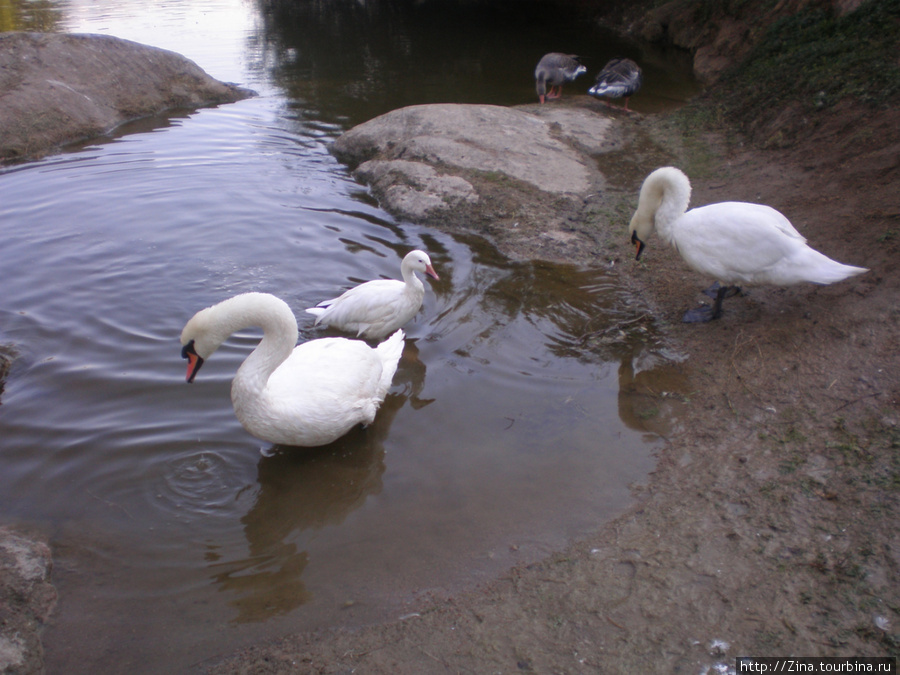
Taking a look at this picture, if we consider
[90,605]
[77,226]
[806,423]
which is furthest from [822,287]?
[77,226]

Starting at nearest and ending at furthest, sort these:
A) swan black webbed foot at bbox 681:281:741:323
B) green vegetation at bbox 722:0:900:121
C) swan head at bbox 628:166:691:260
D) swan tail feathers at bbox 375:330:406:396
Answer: swan tail feathers at bbox 375:330:406:396, swan black webbed foot at bbox 681:281:741:323, swan head at bbox 628:166:691:260, green vegetation at bbox 722:0:900:121

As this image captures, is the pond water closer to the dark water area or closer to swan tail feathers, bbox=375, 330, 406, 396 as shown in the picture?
swan tail feathers, bbox=375, 330, 406, 396

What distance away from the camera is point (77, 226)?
7.27 m

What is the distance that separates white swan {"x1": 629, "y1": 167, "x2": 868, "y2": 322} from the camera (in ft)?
15.1

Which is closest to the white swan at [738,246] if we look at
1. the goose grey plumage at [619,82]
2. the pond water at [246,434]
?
the pond water at [246,434]

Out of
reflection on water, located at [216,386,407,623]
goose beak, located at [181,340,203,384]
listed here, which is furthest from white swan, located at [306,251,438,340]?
goose beak, located at [181,340,203,384]

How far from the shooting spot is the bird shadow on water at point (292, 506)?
3.06 m

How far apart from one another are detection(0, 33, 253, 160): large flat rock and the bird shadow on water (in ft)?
29.5

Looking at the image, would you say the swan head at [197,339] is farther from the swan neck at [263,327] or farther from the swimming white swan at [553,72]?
the swimming white swan at [553,72]

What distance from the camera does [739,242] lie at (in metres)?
4.76

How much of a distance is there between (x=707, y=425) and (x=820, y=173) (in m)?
4.84

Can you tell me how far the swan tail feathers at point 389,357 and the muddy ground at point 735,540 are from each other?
5.98ft

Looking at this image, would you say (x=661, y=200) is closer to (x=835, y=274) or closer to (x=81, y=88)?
(x=835, y=274)

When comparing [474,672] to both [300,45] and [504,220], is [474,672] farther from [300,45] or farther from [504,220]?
[300,45]
